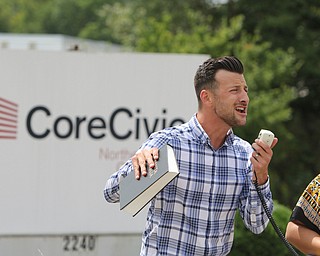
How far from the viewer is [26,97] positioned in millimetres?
9273

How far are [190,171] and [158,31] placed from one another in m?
13.0

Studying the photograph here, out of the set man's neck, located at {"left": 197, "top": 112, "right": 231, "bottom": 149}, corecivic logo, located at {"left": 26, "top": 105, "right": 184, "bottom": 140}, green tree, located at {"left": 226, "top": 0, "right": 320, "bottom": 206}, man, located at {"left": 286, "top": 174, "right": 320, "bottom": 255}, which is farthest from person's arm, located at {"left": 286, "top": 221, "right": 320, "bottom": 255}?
green tree, located at {"left": 226, "top": 0, "right": 320, "bottom": 206}

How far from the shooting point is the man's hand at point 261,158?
3926 millimetres

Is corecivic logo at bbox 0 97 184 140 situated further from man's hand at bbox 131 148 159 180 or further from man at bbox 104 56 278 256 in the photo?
man's hand at bbox 131 148 159 180

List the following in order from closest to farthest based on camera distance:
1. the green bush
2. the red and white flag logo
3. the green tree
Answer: the green bush
the red and white flag logo
the green tree

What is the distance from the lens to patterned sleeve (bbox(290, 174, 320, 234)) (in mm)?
4000

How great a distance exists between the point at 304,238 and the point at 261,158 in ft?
1.27

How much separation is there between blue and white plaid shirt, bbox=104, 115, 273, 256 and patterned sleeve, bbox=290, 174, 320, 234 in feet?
0.57

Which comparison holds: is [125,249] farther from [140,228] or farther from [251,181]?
[251,181]

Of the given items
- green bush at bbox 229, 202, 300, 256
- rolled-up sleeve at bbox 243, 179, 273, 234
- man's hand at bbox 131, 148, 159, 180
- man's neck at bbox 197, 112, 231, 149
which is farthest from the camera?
green bush at bbox 229, 202, 300, 256

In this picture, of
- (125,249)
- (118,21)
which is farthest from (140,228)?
(118,21)

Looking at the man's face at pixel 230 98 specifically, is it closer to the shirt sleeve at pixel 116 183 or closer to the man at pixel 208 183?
the man at pixel 208 183

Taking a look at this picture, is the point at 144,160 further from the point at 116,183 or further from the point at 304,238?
the point at 304,238

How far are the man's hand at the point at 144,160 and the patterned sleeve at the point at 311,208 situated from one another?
67 centimetres
